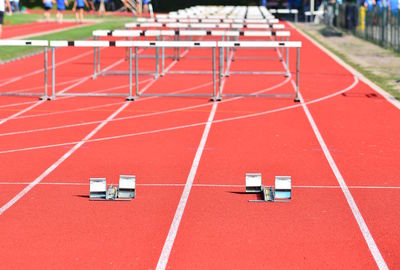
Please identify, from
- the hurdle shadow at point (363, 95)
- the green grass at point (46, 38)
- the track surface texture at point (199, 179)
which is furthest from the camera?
the green grass at point (46, 38)

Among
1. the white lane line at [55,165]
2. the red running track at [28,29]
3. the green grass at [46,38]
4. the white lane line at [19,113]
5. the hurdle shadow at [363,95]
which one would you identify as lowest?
the red running track at [28,29]

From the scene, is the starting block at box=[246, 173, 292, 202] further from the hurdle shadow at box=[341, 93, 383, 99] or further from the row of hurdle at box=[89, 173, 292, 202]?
the hurdle shadow at box=[341, 93, 383, 99]

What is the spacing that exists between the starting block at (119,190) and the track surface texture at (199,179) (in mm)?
89

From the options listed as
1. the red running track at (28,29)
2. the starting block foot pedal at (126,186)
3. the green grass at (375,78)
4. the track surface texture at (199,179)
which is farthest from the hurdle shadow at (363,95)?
the red running track at (28,29)

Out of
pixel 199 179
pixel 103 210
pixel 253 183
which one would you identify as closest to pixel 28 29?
pixel 199 179

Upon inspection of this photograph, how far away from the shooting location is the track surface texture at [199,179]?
7219 millimetres

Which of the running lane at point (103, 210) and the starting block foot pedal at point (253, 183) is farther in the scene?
the starting block foot pedal at point (253, 183)

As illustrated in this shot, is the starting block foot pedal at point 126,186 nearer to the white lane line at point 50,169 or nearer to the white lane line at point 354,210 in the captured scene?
the white lane line at point 50,169

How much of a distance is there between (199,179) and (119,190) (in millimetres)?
1266

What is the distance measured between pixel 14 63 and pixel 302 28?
2550 centimetres

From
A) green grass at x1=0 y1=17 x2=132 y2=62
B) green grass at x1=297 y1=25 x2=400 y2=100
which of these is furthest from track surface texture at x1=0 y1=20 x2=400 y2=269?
green grass at x1=0 y1=17 x2=132 y2=62

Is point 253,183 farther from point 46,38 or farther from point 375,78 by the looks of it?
point 46,38

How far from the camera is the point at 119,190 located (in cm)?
900

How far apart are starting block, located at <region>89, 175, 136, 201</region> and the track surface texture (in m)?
0.09
